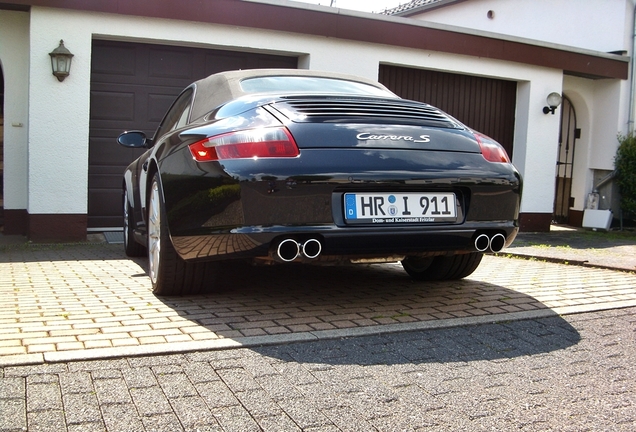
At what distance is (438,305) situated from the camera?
13.7 ft

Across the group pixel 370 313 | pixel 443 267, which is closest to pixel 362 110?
pixel 370 313

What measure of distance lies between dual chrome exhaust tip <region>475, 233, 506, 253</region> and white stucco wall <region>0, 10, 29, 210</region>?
668cm

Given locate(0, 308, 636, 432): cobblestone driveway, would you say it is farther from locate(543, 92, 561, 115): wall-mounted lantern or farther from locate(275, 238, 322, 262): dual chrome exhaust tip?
locate(543, 92, 561, 115): wall-mounted lantern

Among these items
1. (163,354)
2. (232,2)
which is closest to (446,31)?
(232,2)

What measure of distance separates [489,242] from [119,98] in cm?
624

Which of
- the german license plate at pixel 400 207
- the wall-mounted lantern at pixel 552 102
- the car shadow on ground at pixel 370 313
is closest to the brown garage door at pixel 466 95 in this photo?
the wall-mounted lantern at pixel 552 102

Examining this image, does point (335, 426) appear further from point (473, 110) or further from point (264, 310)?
point (473, 110)

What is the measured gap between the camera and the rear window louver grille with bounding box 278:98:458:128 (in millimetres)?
3680

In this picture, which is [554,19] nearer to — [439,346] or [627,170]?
[627,170]

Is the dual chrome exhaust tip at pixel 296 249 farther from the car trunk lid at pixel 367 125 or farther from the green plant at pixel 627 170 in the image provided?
the green plant at pixel 627 170

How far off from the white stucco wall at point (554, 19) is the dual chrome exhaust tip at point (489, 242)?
1118cm

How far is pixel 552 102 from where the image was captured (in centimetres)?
1146

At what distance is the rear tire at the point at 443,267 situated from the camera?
4859 millimetres

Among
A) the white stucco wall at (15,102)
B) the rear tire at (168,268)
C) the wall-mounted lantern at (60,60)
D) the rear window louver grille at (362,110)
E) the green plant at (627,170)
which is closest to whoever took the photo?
the rear window louver grille at (362,110)
